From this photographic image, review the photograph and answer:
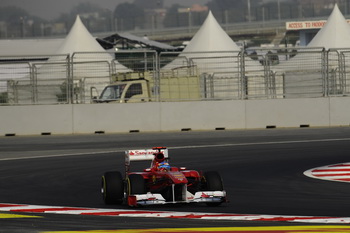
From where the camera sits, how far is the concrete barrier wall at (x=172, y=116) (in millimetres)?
27219

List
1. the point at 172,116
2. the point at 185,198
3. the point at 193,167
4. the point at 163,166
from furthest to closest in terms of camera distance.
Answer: the point at 172,116
the point at 193,167
the point at 163,166
the point at 185,198

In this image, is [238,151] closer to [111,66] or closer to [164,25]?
[111,66]

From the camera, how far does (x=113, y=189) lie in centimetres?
1188

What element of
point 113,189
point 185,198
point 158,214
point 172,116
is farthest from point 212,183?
point 172,116

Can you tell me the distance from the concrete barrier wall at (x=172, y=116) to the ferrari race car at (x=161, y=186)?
14811mm

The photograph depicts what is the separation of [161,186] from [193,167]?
5.73 metres

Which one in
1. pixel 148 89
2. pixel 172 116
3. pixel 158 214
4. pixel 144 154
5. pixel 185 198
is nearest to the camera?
pixel 158 214

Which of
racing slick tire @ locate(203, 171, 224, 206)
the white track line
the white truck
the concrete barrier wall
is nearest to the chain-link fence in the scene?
the white truck

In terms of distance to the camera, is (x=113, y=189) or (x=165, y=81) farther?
(x=165, y=81)

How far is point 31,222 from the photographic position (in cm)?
1038

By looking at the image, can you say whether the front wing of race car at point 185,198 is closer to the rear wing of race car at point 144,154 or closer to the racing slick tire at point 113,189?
the racing slick tire at point 113,189

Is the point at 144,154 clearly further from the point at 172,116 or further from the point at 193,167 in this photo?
the point at 172,116

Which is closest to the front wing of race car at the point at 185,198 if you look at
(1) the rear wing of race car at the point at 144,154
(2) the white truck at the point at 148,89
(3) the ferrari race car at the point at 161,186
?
(3) the ferrari race car at the point at 161,186

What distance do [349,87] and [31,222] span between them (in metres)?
19.0
